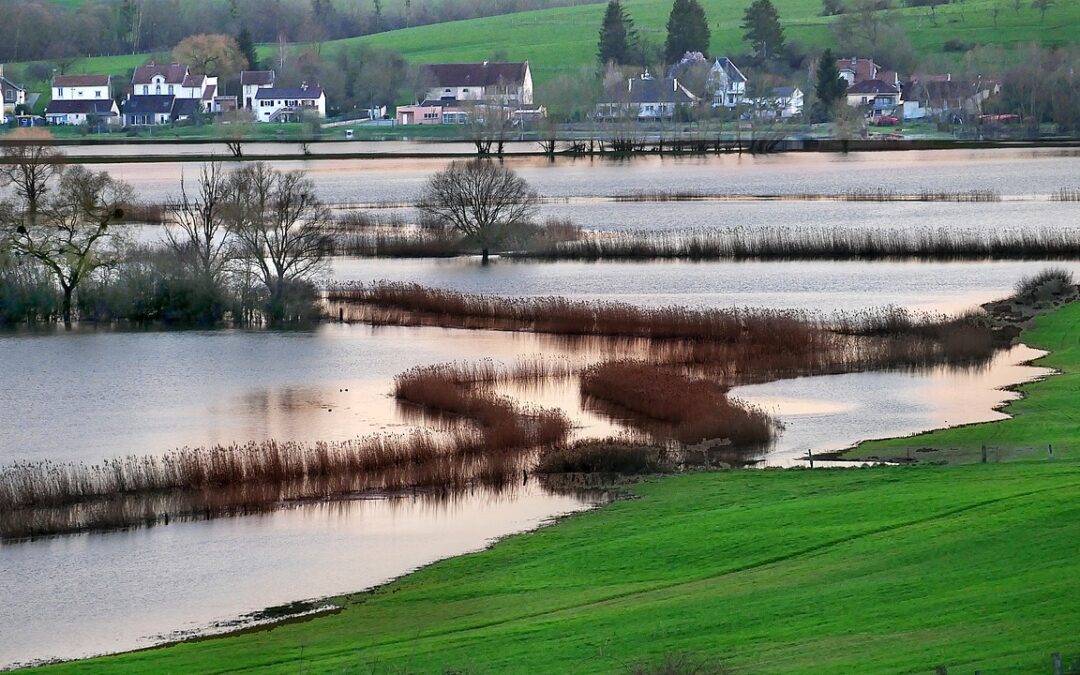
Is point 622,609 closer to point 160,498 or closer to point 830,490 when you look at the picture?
point 830,490

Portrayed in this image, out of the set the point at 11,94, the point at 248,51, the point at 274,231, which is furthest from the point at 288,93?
the point at 274,231

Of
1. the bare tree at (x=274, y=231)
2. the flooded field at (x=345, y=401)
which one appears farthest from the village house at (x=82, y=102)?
the bare tree at (x=274, y=231)

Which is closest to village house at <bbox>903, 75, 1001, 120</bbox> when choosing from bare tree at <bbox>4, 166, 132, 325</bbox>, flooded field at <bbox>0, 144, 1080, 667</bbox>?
flooded field at <bbox>0, 144, 1080, 667</bbox>

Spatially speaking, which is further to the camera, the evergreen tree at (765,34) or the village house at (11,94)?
the evergreen tree at (765,34)

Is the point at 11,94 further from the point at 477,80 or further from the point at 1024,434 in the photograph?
the point at 1024,434

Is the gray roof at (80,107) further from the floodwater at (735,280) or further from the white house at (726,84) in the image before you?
the floodwater at (735,280)

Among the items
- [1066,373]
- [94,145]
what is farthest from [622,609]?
[94,145]
